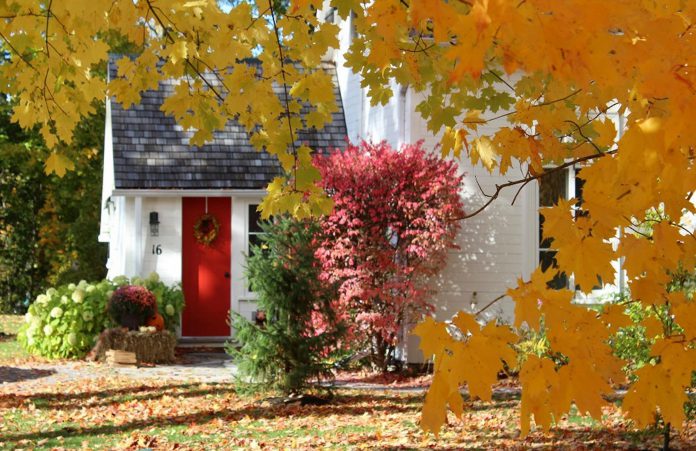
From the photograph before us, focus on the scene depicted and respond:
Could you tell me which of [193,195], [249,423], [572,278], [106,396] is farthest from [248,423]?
[193,195]

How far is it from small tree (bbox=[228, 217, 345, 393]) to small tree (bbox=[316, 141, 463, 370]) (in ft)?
6.53

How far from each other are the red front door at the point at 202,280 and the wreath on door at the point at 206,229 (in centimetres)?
6

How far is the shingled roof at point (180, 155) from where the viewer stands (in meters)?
15.8

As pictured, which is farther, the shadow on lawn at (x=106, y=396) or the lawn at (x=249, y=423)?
the shadow on lawn at (x=106, y=396)

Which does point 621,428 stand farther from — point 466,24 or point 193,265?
point 193,265

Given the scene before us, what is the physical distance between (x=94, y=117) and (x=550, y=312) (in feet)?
78.5

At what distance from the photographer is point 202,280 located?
16094 millimetres

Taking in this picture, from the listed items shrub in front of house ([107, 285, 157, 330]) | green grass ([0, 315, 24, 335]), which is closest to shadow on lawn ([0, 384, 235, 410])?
shrub in front of house ([107, 285, 157, 330])

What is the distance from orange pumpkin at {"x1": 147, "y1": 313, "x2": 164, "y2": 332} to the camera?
47.9 feet

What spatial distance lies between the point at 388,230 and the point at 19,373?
5726 mm

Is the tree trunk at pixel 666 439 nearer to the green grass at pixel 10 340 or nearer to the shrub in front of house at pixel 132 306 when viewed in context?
the shrub in front of house at pixel 132 306

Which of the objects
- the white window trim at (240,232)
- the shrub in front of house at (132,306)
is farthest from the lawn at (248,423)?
the white window trim at (240,232)

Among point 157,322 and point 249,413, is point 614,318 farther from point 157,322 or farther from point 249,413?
point 157,322

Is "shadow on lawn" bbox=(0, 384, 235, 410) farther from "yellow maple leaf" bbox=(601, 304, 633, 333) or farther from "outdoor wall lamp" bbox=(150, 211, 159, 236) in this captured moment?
"yellow maple leaf" bbox=(601, 304, 633, 333)
